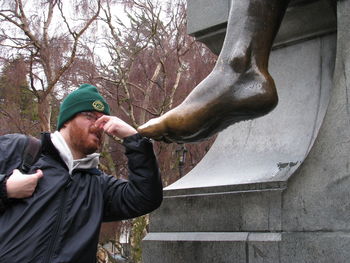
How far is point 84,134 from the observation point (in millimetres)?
2359

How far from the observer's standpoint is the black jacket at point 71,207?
79.1 inches

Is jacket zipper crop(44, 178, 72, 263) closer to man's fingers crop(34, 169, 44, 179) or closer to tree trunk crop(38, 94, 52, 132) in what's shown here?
man's fingers crop(34, 169, 44, 179)

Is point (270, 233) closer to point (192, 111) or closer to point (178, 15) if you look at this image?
point (192, 111)

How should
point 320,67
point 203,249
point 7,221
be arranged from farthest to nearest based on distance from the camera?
1. point 320,67
2. point 203,249
3. point 7,221

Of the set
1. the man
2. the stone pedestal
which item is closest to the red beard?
the man

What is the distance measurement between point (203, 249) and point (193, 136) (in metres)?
0.61

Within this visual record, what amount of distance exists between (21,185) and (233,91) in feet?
2.87

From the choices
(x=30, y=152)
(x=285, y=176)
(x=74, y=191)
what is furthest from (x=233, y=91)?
(x=30, y=152)

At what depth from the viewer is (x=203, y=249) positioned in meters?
2.49

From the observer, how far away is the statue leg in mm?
2119

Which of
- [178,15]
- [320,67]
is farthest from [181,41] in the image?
[320,67]

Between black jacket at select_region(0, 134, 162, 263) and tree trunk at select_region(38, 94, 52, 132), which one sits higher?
tree trunk at select_region(38, 94, 52, 132)

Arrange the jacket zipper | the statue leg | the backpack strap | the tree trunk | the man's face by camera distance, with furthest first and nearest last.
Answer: the tree trunk → the man's face → the backpack strap → the statue leg → the jacket zipper

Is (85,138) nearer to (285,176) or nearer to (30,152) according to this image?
(30,152)
